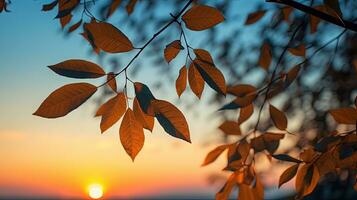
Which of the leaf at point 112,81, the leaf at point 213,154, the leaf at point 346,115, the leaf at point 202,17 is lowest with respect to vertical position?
the leaf at point 346,115

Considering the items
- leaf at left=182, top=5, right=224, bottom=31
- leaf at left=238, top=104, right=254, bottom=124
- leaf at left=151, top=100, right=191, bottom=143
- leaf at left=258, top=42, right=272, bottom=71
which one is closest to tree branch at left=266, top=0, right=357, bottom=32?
leaf at left=182, top=5, right=224, bottom=31

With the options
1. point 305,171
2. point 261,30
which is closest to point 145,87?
point 305,171

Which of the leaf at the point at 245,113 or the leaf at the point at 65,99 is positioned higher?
the leaf at the point at 245,113

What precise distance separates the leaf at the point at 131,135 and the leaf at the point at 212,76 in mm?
125

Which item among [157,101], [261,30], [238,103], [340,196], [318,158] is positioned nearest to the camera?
[157,101]

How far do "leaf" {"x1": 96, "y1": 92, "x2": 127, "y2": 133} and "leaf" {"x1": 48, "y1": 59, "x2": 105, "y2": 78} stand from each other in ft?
0.15

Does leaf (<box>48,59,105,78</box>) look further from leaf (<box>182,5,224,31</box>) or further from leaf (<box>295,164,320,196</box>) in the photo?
leaf (<box>295,164,320,196</box>)

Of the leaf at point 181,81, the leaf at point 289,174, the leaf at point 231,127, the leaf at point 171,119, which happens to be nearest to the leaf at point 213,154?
the leaf at point 231,127

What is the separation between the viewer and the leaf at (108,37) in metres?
0.71

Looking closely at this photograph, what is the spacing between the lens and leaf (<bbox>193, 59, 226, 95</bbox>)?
718 mm

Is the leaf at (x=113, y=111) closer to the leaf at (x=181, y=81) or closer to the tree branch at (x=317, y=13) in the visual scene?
the leaf at (x=181, y=81)

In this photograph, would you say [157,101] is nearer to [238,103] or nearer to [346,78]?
[238,103]

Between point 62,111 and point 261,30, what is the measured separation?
280cm

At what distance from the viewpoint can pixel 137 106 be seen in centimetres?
72
